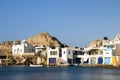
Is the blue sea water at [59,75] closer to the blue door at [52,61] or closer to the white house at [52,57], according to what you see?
the white house at [52,57]

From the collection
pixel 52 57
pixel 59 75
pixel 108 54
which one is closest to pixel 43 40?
pixel 52 57

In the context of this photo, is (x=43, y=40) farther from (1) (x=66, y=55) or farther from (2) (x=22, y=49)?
(1) (x=66, y=55)

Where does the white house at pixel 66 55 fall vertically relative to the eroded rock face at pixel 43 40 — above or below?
below

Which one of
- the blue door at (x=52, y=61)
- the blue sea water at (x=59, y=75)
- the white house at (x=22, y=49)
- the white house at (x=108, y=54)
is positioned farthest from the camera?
the white house at (x=22, y=49)

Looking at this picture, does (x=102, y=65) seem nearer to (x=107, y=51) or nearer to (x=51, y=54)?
(x=107, y=51)

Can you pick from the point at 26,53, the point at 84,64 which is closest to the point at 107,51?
the point at 84,64

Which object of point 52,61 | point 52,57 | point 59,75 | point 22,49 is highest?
point 22,49

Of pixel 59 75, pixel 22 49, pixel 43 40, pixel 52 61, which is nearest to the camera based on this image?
pixel 59 75

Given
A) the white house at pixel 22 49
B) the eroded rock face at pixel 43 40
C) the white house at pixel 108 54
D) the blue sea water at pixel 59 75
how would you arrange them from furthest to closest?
the eroded rock face at pixel 43 40 < the white house at pixel 22 49 < the white house at pixel 108 54 < the blue sea water at pixel 59 75

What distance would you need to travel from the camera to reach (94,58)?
119m

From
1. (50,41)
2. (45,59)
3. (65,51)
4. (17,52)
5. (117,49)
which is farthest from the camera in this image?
(50,41)

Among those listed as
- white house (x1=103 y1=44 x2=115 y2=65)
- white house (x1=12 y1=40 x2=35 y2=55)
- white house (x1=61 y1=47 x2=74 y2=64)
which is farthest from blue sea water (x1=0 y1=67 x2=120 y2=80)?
white house (x1=12 y1=40 x2=35 y2=55)

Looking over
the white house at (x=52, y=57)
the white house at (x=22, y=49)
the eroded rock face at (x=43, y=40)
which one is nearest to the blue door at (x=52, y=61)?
the white house at (x=52, y=57)

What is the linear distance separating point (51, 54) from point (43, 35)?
78.3 m
